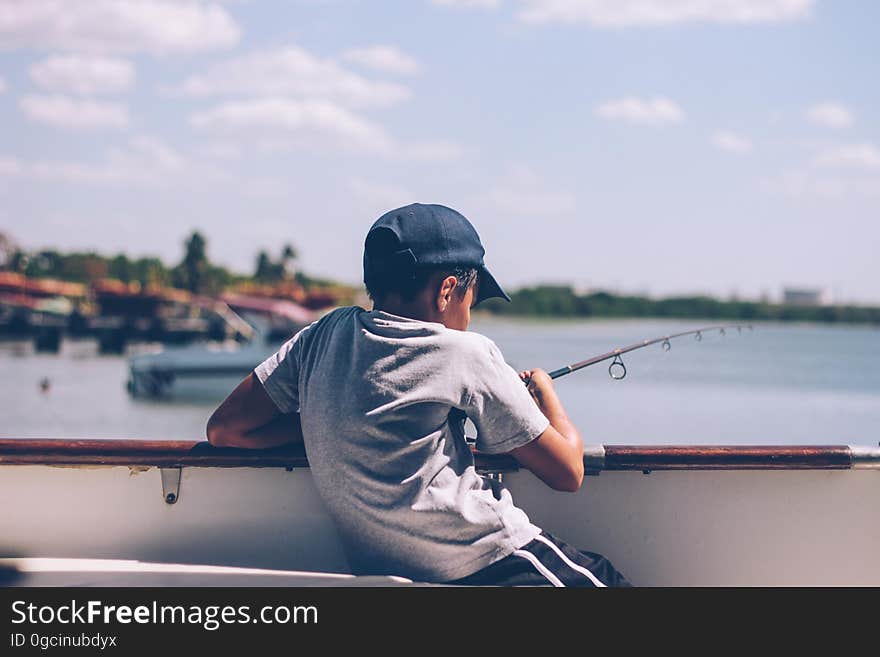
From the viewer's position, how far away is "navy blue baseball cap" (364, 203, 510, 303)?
206 centimetres

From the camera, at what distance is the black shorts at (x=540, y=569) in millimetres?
2119

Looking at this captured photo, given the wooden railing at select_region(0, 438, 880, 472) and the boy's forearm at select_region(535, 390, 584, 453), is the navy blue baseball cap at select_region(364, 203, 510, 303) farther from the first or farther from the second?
the wooden railing at select_region(0, 438, 880, 472)

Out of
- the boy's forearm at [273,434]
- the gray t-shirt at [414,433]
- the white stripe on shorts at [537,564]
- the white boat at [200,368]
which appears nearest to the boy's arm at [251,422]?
the boy's forearm at [273,434]

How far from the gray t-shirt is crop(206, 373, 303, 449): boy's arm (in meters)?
0.14

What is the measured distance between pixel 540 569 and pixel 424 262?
2.33ft

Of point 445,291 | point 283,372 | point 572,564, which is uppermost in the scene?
point 445,291

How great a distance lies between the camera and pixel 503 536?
6.94ft

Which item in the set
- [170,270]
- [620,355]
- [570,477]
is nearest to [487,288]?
[570,477]

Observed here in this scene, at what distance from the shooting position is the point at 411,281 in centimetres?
209

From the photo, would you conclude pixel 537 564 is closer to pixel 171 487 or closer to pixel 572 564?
pixel 572 564
